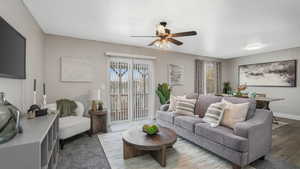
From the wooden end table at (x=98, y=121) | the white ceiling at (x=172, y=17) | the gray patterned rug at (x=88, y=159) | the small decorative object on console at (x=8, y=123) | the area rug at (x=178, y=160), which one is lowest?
the area rug at (x=178, y=160)

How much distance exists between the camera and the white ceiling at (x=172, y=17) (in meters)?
2.08

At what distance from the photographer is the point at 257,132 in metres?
1.98

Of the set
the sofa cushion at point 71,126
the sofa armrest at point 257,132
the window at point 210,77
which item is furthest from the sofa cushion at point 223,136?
the window at point 210,77

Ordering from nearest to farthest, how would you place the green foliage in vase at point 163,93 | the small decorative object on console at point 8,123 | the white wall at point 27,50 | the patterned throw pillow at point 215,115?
the small decorative object on console at point 8,123
the white wall at point 27,50
the patterned throw pillow at point 215,115
the green foliage in vase at point 163,93

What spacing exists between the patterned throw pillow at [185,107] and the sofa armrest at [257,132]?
1204 millimetres

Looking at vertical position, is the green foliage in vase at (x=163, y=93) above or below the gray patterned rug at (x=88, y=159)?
above

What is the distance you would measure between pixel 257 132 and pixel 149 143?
1573mm

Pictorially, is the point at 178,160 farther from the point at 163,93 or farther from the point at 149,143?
the point at 163,93

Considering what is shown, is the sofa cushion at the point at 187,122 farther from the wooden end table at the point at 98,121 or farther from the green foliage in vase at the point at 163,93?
the wooden end table at the point at 98,121

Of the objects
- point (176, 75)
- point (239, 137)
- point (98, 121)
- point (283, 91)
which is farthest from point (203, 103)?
point (283, 91)

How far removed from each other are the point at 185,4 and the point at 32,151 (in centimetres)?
248

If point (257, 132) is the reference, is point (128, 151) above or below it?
below

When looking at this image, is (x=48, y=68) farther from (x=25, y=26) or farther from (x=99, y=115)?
(x=99, y=115)

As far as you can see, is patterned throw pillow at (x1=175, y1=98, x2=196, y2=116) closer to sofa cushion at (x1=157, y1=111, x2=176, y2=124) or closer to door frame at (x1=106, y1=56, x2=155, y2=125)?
sofa cushion at (x1=157, y1=111, x2=176, y2=124)
